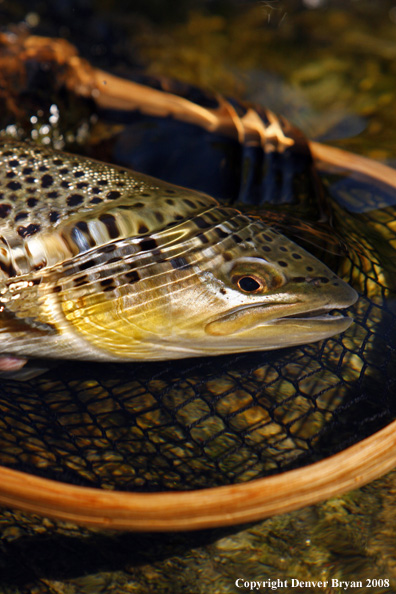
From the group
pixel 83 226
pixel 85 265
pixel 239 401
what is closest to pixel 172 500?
pixel 239 401

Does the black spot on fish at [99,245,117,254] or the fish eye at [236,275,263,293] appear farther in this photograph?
the black spot on fish at [99,245,117,254]

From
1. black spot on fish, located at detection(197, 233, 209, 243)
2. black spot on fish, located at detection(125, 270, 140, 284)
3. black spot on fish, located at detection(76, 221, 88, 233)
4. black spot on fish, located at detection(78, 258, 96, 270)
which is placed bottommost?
black spot on fish, located at detection(78, 258, 96, 270)

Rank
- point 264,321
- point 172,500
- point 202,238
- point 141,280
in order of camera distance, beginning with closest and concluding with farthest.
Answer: point 172,500 < point 264,321 < point 141,280 < point 202,238

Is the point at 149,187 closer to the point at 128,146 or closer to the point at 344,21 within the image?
the point at 128,146

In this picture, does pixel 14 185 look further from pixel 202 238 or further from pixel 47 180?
pixel 202 238

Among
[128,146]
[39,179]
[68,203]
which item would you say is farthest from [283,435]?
[128,146]

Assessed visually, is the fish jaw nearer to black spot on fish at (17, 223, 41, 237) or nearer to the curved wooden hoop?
the curved wooden hoop

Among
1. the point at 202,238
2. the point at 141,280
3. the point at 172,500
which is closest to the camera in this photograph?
the point at 172,500

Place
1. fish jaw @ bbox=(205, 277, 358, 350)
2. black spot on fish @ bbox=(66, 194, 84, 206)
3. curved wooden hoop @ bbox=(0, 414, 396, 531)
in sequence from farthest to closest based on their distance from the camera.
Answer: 1. black spot on fish @ bbox=(66, 194, 84, 206)
2. fish jaw @ bbox=(205, 277, 358, 350)
3. curved wooden hoop @ bbox=(0, 414, 396, 531)

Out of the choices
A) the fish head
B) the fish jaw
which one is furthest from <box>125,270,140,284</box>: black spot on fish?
the fish jaw
